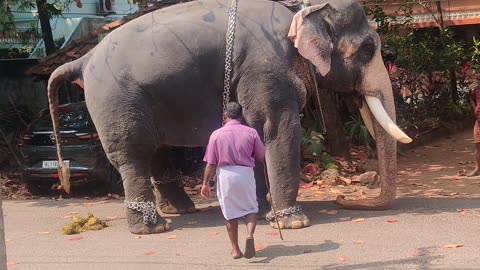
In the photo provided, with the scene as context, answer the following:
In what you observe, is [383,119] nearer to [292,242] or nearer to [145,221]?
[292,242]

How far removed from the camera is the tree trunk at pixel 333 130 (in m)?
12.4

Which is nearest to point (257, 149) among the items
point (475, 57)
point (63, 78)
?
point (63, 78)

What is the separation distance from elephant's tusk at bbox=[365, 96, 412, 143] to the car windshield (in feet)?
15.6

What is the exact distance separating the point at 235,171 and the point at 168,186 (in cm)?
269

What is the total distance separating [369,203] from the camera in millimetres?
7980

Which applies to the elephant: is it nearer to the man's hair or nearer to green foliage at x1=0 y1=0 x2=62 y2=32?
the man's hair

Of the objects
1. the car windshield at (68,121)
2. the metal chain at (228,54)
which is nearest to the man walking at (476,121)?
the metal chain at (228,54)

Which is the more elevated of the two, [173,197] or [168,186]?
[168,186]

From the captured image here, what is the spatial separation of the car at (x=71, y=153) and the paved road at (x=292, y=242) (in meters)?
1.46

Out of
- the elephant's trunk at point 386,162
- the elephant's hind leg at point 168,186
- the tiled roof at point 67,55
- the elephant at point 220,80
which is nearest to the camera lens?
the elephant at point 220,80

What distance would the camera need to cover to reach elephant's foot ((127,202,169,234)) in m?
7.41

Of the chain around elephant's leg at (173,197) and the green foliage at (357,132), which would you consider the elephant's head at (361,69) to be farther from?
the green foliage at (357,132)

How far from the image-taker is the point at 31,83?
16766 millimetres

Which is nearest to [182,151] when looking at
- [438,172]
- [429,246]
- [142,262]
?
[142,262]
